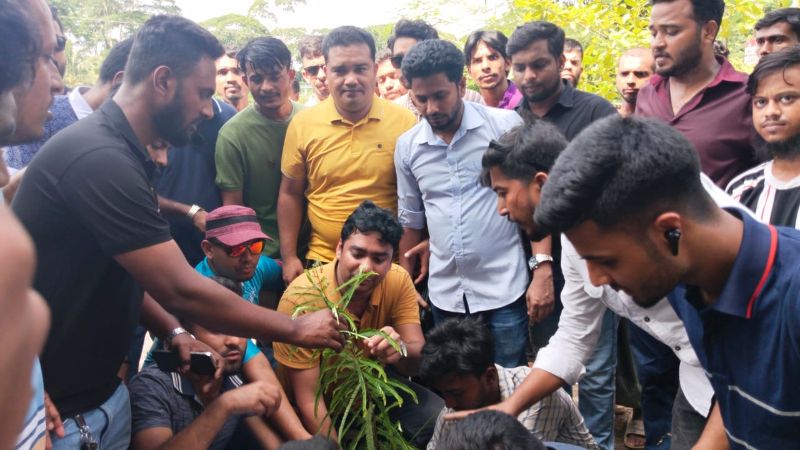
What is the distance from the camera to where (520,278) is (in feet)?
12.6

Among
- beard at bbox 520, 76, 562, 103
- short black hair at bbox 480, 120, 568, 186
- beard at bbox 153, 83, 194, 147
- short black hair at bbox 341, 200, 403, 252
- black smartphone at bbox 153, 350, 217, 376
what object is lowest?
black smartphone at bbox 153, 350, 217, 376

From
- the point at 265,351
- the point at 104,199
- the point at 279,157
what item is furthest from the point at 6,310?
the point at 279,157

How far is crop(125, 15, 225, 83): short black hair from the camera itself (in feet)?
8.96

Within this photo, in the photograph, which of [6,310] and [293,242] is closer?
[6,310]

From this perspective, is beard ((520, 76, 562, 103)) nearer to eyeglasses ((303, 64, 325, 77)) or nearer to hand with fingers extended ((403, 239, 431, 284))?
hand with fingers extended ((403, 239, 431, 284))

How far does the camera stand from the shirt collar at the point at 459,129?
389 centimetres

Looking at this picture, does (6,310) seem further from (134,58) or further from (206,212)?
(206,212)

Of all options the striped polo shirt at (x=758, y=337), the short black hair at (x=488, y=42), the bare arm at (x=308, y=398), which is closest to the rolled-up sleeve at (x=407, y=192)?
the bare arm at (x=308, y=398)

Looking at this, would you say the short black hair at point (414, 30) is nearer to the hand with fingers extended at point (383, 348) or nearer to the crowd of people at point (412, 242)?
the crowd of people at point (412, 242)

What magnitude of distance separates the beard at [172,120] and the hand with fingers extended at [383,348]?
3.91 ft

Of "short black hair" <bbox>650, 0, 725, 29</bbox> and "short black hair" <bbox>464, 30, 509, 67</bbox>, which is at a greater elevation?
"short black hair" <bbox>650, 0, 725, 29</bbox>

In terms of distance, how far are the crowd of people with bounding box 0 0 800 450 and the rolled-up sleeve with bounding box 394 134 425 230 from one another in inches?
0.5

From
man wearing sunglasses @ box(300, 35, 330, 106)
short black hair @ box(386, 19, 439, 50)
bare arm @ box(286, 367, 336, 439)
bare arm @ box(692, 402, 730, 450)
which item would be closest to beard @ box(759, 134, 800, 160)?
bare arm @ box(692, 402, 730, 450)

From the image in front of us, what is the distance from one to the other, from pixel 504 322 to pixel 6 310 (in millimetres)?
3208
